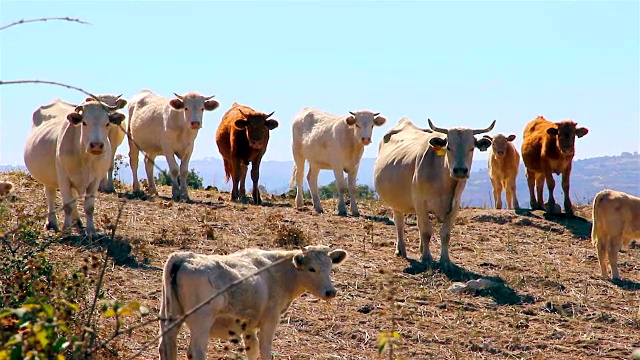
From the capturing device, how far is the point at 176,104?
2067 centimetres

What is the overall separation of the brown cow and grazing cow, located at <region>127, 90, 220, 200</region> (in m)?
0.84

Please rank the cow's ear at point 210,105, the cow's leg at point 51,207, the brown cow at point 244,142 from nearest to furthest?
the cow's leg at point 51,207
the cow's ear at point 210,105
the brown cow at point 244,142

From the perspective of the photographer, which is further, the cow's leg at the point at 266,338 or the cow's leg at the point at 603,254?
the cow's leg at the point at 603,254

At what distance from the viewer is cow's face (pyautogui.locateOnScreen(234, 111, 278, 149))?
21.8 meters

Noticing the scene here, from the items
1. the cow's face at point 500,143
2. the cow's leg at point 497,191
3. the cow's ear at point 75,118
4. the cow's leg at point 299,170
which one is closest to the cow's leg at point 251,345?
the cow's ear at point 75,118

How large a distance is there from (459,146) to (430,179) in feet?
2.38

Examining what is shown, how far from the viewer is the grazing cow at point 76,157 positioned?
1435 cm

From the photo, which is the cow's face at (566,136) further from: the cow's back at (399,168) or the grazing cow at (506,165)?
the cow's back at (399,168)

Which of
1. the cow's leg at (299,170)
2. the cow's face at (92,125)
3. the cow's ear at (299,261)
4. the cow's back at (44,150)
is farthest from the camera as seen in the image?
the cow's leg at (299,170)

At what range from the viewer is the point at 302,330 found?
1116 cm

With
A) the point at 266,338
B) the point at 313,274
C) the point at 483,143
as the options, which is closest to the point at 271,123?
the point at 483,143

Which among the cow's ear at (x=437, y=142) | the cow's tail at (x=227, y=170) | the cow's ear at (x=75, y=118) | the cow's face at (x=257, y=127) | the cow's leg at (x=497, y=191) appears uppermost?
the cow's ear at (x=75, y=118)

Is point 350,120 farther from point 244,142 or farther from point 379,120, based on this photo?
point 244,142

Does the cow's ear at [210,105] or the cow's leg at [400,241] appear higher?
the cow's ear at [210,105]
